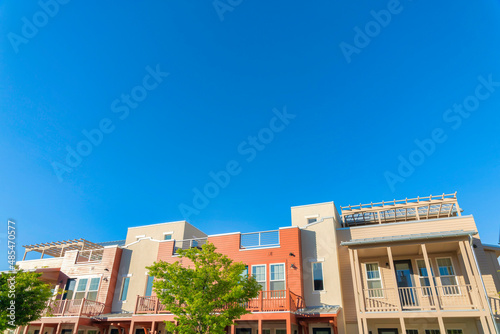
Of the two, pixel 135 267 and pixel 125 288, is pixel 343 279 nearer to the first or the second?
pixel 135 267

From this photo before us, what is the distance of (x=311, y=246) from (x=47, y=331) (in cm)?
2045

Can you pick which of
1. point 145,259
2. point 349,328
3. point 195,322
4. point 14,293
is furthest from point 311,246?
point 14,293

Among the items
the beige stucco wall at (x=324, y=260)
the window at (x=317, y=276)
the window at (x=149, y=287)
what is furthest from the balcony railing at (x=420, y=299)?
the window at (x=149, y=287)

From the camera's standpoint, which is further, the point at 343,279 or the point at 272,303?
the point at 343,279

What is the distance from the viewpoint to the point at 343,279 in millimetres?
17766

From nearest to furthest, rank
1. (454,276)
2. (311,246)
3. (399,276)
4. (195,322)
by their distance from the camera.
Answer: (195,322) < (454,276) < (399,276) < (311,246)

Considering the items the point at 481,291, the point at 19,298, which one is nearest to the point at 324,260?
the point at 481,291

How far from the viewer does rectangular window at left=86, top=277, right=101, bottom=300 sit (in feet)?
72.4

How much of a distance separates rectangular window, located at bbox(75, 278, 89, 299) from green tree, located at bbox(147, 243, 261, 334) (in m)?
11.3

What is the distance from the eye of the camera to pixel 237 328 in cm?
1816

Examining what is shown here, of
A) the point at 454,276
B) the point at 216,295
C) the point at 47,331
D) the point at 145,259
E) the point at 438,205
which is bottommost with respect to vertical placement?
the point at 47,331

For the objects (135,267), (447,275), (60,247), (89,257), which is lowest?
(447,275)

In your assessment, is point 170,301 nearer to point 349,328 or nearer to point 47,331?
point 349,328

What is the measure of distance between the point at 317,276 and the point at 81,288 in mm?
16666
